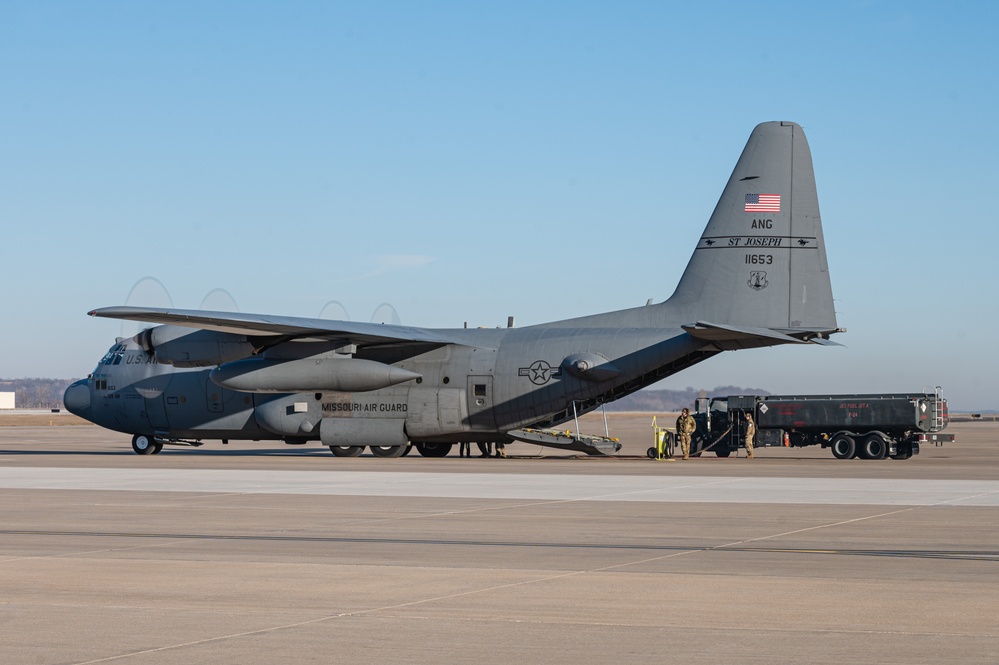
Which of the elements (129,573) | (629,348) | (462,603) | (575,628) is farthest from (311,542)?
(629,348)

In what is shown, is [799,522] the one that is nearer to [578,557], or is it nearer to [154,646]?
[578,557]

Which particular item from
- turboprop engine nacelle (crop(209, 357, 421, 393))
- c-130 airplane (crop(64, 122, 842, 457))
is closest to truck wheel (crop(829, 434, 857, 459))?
c-130 airplane (crop(64, 122, 842, 457))

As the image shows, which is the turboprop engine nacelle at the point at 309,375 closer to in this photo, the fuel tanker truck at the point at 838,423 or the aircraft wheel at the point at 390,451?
the aircraft wheel at the point at 390,451

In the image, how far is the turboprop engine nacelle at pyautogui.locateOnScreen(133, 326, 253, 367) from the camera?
37.9m

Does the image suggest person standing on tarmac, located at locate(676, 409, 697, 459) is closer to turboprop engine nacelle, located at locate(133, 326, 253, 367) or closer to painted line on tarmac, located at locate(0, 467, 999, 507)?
painted line on tarmac, located at locate(0, 467, 999, 507)

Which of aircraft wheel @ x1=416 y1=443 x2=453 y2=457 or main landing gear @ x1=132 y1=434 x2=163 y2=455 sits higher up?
main landing gear @ x1=132 y1=434 x2=163 y2=455

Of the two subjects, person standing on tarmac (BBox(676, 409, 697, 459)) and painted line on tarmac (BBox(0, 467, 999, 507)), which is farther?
person standing on tarmac (BBox(676, 409, 697, 459))

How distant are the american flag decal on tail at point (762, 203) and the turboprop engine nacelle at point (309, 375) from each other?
38.0 feet

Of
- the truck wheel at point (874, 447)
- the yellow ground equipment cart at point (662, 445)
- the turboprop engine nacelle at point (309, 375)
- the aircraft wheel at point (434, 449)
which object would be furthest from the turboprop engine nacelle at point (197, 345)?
the truck wheel at point (874, 447)

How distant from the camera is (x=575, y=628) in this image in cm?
875

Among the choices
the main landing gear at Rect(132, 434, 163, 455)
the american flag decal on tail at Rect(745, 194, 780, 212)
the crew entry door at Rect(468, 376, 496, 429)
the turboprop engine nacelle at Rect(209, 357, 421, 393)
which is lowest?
the main landing gear at Rect(132, 434, 163, 455)

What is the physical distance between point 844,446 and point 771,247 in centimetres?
781

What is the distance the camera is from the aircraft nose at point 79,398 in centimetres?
4228

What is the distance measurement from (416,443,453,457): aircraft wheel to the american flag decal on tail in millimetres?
12891
